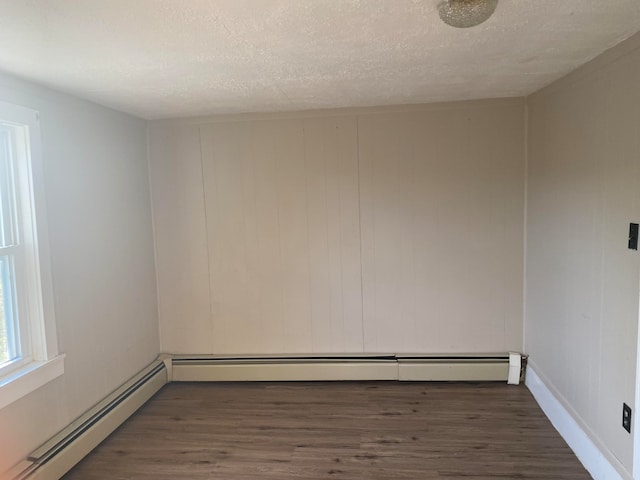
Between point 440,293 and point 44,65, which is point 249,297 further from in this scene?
point 44,65

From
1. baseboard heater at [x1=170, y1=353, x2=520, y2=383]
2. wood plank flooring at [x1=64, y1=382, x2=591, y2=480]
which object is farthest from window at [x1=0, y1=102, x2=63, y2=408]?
baseboard heater at [x1=170, y1=353, x2=520, y2=383]

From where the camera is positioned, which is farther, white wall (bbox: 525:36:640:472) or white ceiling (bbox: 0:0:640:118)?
white wall (bbox: 525:36:640:472)

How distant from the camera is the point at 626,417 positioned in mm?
1978

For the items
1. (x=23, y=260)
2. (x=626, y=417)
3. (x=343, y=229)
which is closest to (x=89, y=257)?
(x=23, y=260)

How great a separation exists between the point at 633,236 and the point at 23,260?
2.97m

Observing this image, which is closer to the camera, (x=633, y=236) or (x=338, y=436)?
(x=633, y=236)

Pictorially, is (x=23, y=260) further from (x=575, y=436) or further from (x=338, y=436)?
Result: (x=575, y=436)

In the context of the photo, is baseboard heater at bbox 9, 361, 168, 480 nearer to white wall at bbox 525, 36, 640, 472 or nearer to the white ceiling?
the white ceiling

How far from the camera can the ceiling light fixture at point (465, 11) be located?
4.86ft

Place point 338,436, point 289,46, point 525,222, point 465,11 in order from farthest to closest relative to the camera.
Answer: point 525,222, point 338,436, point 289,46, point 465,11

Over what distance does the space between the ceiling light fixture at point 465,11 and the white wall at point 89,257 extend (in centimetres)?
208

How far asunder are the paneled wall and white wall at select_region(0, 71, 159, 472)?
0.29 m

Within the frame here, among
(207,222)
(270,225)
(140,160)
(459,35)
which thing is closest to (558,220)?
(459,35)

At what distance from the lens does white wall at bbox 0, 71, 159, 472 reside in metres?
2.35
